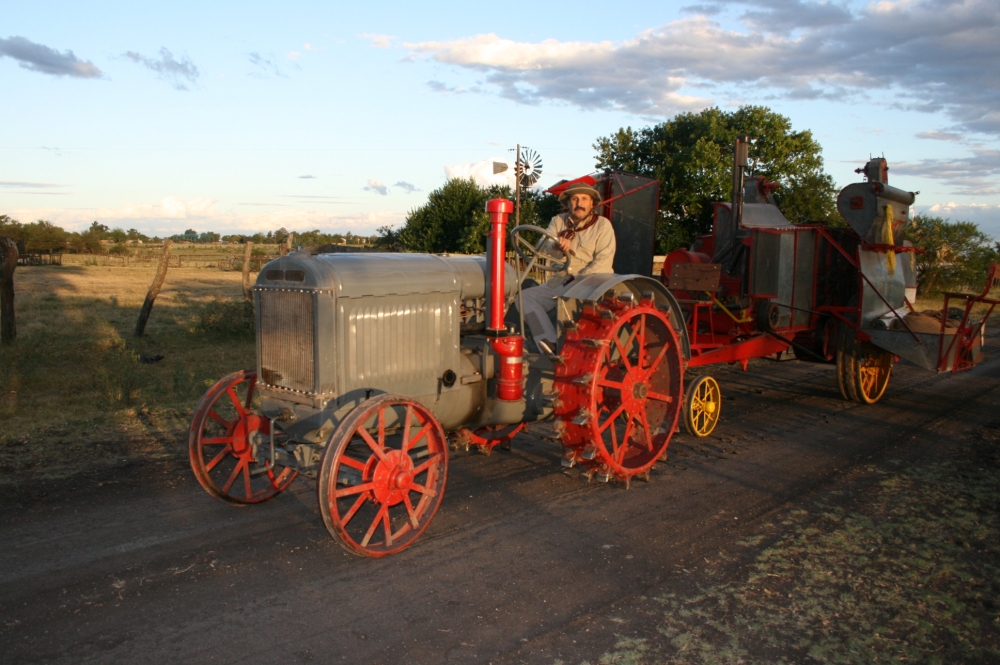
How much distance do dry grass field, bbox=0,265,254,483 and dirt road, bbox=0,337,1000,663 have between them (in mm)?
821

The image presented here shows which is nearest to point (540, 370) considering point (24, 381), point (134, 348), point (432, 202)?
point (24, 381)

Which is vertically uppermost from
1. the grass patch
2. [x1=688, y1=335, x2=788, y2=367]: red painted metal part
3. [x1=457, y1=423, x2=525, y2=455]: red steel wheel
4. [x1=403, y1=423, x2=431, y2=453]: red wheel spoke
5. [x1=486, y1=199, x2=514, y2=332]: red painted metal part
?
[x1=486, y1=199, x2=514, y2=332]: red painted metal part

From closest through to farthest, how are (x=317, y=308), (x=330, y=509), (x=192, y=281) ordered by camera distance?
1. (x=330, y=509)
2. (x=317, y=308)
3. (x=192, y=281)

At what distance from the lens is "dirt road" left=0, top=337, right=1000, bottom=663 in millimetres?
3309

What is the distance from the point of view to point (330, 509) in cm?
379

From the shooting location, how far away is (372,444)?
409cm

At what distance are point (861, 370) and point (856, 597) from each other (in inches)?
224

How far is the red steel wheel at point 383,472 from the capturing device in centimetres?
384

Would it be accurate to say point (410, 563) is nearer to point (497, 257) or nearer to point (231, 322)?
point (497, 257)

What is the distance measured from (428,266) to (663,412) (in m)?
2.57

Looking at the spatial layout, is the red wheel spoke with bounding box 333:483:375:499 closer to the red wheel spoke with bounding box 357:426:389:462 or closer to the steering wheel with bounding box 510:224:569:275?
the red wheel spoke with bounding box 357:426:389:462

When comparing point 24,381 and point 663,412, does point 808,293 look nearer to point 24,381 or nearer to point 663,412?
point 663,412

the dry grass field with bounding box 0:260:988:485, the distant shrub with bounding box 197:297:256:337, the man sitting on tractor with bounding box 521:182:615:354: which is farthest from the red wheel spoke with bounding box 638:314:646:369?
the distant shrub with bounding box 197:297:256:337

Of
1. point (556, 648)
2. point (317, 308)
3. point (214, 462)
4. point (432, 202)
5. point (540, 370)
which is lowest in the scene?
point (556, 648)
